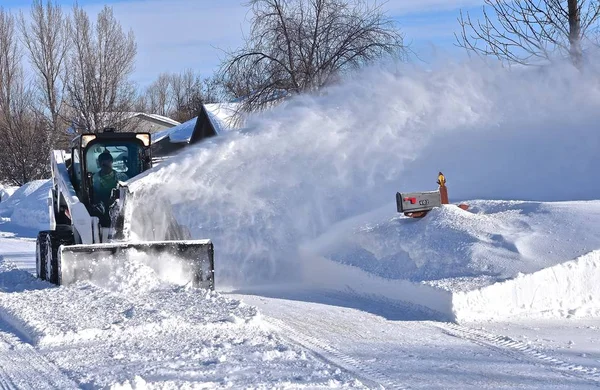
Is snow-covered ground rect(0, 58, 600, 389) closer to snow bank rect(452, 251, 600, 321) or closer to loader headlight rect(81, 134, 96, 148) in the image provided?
snow bank rect(452, 251, 600, 321)

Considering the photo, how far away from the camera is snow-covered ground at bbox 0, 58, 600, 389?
19.7 feet

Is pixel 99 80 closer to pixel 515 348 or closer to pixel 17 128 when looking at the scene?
pixel 17 128

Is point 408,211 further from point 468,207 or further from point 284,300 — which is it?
point 284,300

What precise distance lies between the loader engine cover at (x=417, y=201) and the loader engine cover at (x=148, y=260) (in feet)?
7.80

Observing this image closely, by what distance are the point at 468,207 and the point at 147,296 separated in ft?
14.2

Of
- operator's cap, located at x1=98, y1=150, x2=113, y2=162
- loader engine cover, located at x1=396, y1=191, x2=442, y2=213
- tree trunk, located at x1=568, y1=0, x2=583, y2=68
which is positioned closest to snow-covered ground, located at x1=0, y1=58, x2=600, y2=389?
loader engine cover, located at x1=396, y1=191, x2=442, y2=213

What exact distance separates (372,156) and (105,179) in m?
3.93

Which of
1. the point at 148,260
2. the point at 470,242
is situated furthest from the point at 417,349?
the point at 148,260

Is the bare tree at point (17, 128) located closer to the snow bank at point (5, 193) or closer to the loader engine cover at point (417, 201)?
the snow bank at point (5, 193)

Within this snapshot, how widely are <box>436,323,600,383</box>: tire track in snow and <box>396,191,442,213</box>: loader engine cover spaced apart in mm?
2428

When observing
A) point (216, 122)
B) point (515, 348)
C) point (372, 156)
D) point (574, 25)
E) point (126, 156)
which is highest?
point (216, 122)

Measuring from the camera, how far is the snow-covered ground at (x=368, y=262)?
6000 millimetres

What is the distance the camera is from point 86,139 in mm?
11062

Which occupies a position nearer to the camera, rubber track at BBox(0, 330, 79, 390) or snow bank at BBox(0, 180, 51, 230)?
rubber track at BBox(0, 330, 79, 390)
